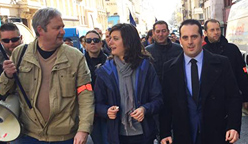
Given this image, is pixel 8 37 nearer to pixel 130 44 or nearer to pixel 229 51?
pixel 130 44

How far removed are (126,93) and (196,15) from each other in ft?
183

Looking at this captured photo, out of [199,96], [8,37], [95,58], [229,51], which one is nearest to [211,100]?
[199,96]

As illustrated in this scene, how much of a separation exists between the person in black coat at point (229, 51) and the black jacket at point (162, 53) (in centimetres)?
57

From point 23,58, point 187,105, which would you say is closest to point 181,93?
point 187,105

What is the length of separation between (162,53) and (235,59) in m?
1.15

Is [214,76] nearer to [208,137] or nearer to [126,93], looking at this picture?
[208,137]

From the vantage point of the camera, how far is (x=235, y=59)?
3879 millimetres

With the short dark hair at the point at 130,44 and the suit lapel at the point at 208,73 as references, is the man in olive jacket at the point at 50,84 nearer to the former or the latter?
the short dark hair at the point at 130,44

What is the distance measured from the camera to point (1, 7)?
1645 centimetres

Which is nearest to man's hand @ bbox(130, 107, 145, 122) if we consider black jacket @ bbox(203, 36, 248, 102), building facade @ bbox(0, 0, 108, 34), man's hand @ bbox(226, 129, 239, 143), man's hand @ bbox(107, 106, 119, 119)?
man's hand @ bbox(107, 106, 119, 119)

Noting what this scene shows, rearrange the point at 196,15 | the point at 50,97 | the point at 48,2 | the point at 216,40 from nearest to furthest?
1. the point at 50,97
2. the point at 216,40
3. the point at 48,2
4. the point at 196,15

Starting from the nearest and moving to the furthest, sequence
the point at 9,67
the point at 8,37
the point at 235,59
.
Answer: the point at 9,67
the point at 8,37
the point at 235,59

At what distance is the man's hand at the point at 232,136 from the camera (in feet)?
7.70

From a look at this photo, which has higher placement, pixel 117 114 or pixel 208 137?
pixel 117 114
